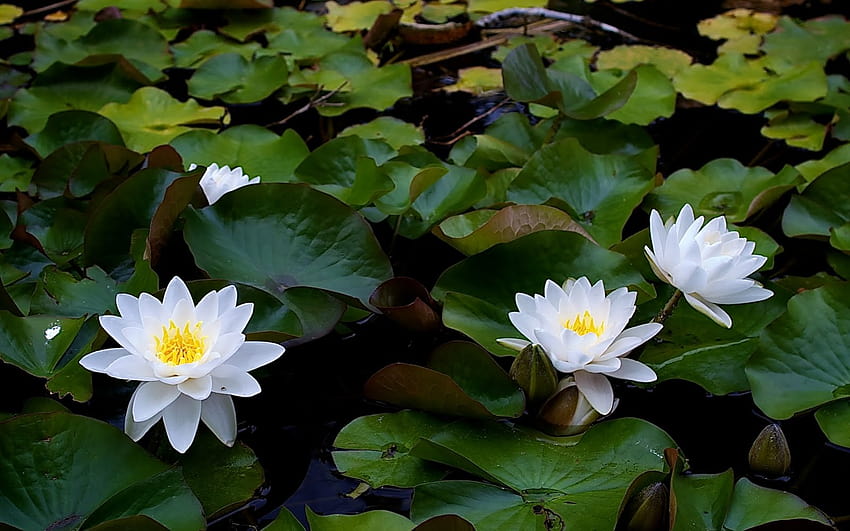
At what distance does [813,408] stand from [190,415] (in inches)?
45.6

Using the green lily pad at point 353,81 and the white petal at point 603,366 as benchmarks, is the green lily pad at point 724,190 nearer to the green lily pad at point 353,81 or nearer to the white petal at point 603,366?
the white petal at point 603,366

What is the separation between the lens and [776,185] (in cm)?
212

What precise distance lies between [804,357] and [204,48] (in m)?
2.90

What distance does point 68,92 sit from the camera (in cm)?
287

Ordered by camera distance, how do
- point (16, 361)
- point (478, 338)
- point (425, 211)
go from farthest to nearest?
1. point (425, 211)
2. point (478, 338)
3. point (16, 361)

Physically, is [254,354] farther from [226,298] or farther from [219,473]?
[219,473]

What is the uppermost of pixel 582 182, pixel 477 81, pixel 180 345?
pixel 180 345

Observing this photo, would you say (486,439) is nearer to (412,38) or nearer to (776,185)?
(776,185)

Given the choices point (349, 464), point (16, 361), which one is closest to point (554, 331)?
point (349, 464)

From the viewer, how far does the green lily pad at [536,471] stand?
1233 mm

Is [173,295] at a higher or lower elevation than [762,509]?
higher

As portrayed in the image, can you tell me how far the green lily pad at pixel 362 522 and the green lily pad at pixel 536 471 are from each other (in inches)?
1.8

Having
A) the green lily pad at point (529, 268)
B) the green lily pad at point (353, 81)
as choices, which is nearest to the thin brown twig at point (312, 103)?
the green lily pad at point (353, 81)

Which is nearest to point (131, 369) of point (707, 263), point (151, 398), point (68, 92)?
point (151, 398)
